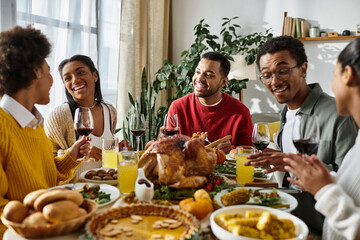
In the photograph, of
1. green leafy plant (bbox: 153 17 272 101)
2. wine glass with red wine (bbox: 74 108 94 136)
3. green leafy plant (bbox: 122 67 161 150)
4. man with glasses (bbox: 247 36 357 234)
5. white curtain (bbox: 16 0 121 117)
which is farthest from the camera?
green leafy plant (bbox: 153 17 272 101)

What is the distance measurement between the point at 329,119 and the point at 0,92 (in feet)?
5.69

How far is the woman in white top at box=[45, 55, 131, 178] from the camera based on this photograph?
2502mm

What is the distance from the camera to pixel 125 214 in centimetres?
113

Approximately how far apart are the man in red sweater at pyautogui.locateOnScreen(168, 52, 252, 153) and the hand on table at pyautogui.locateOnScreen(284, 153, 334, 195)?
1904 mm

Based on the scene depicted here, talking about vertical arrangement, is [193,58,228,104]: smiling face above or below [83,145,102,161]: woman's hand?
above

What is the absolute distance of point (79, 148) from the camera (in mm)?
1942

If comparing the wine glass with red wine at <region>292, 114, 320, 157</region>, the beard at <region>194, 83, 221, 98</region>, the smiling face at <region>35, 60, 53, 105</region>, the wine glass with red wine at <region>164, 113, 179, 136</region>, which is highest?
the smiling face at <region>35, 60, 53, 105</region>

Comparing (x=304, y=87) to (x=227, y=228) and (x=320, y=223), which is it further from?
(x=227, y=228)

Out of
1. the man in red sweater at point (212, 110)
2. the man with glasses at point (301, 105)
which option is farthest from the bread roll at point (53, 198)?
the man in red sweater at point (212, 110)

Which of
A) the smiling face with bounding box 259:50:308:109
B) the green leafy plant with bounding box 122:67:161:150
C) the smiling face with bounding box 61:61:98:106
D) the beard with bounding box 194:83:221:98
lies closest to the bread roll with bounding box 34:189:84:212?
the smiling face with bounding box 259:50:308:109

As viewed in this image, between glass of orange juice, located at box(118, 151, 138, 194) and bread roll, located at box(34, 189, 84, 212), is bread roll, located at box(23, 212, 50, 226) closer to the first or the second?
bread roll, located at box(34, 189, 84, 212)

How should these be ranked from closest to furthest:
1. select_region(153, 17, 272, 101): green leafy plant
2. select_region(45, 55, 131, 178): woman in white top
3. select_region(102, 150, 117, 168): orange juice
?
select_region(102, 150, 117, 168): orange juice, select_region(45, 55, 131, 178): woman in white top, select_region(153, 17, 272, 101): green leafy plant

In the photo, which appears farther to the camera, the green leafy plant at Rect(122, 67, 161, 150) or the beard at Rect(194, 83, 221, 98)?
the green leafy plant at Rect(122, 67, 161, 150)

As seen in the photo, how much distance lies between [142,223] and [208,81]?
7.42ft
